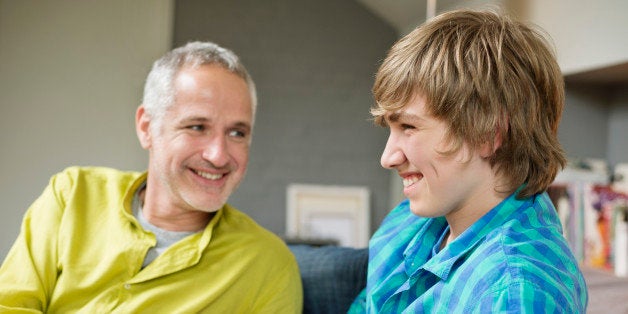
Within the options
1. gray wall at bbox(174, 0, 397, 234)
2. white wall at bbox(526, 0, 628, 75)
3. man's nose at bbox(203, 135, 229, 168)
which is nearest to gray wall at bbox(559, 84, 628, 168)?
white wall at bbox(526, 0, 628, 75)

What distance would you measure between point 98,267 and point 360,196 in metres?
2.42

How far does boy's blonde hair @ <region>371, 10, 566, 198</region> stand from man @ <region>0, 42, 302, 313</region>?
1.88 ft

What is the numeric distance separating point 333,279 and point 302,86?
2.27 metres

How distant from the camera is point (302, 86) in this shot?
376 centimetres

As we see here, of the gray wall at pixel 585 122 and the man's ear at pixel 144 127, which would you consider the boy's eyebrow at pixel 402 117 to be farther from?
the gray wall at pixel 585 122

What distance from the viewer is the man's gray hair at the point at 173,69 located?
165cm

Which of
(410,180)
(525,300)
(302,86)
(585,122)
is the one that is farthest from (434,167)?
(302,86)

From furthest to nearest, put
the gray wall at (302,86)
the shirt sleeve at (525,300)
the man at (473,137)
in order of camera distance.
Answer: the gray wall at (302,86), the man at (473,137), the shirt sleeve at (525,300)

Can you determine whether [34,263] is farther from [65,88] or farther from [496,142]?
[65,88]

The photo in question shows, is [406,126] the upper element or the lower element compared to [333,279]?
upper

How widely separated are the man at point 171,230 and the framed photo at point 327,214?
190cm

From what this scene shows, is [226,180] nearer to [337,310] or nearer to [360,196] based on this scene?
[337,310]

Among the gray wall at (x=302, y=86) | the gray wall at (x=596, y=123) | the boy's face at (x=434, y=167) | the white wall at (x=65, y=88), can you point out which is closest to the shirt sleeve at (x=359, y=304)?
the boy's face at (x=434, y=167)

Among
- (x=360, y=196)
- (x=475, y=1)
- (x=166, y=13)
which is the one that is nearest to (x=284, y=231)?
(x=360, y=196)
